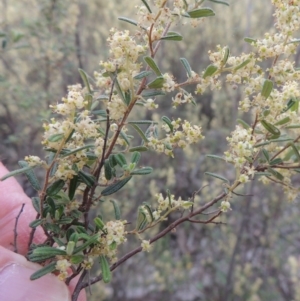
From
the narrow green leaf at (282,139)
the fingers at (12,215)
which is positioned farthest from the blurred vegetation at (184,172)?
the narrow green leaf at (282,139)

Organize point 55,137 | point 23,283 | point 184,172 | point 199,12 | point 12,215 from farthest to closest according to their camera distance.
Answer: point 184,172 < point 12,215 < point 23,283 < point 199,12 < point 55,137

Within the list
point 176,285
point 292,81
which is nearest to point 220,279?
point 176,285

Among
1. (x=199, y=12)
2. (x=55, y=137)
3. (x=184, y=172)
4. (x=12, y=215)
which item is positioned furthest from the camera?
(x=184, y=172)

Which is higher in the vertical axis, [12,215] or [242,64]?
[242,64]

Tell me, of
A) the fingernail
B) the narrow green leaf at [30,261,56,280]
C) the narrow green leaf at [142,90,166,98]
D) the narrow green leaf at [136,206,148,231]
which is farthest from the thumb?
the narrow green leaf at [142,90,166,98]

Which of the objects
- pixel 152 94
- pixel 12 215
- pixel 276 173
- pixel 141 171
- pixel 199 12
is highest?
pixel 199 12

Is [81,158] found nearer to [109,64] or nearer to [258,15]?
[109,64]

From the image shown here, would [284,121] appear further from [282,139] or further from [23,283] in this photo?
[23,283]

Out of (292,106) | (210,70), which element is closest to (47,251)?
(210,70)

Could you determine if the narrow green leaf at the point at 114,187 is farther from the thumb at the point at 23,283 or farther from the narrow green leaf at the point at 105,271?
the thumb at the point at 23,283
